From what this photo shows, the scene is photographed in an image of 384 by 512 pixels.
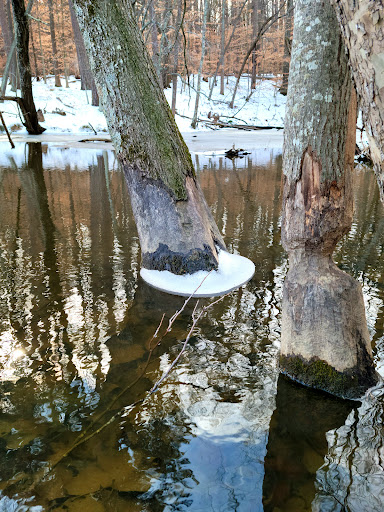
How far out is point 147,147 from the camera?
16.6 ft

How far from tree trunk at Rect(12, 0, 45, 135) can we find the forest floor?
3.05 ft

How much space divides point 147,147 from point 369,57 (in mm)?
4150

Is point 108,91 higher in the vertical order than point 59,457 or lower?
higher

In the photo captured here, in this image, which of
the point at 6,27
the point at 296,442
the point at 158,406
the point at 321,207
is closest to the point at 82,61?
the point at 6,27

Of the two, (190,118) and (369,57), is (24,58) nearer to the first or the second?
(190,118)

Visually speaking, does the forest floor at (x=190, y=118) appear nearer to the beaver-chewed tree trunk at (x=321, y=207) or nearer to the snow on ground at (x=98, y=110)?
the snow on ground at (x=98, y=110)

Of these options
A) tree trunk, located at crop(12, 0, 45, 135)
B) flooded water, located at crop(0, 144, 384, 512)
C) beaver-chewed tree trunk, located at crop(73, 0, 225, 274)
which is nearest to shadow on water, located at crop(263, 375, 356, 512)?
flooded water, located at crop(0, 144, 384, 512)

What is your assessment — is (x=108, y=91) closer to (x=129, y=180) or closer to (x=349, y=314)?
(x=129, y=180)

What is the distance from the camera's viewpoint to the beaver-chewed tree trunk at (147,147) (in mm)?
4844

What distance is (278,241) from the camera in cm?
650

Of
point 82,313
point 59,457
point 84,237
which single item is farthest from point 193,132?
point 59,457

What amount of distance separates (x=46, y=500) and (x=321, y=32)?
3375 mm

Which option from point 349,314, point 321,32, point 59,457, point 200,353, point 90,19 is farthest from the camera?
point 90,19

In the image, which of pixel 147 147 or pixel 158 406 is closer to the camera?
pixel 158 406
